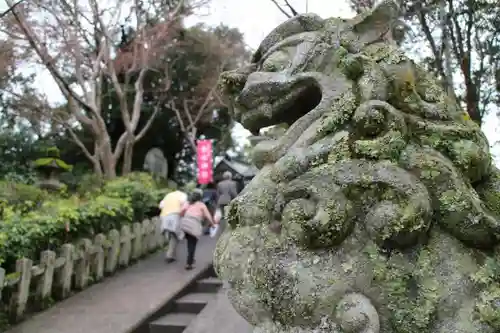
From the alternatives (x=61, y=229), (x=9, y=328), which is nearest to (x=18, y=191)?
(x=61, y=229)

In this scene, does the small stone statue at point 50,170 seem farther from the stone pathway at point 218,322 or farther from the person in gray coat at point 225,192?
the stone pathway at point 218,322

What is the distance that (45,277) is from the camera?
20.0ft

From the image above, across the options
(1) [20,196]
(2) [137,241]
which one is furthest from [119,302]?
(1) [20,196]

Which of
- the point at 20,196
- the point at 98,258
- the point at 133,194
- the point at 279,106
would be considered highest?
the point at 279,106

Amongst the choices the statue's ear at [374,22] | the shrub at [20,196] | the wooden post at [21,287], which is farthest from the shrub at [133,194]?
the statue's ear at [374,22]

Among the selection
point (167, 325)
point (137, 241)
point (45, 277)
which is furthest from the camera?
point (137, 241)

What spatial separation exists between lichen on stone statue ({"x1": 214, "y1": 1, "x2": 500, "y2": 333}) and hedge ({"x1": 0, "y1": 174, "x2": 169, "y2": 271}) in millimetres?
4069

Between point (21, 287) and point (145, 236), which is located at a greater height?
point (145, 236)

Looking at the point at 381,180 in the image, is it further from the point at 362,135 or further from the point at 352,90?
the point at 352,90

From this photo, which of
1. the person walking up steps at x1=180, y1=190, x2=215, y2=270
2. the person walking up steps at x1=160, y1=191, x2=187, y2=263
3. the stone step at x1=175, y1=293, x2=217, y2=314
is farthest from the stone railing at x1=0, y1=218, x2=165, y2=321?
the stone step at x1=175, y1=293, x2=217, y2=314

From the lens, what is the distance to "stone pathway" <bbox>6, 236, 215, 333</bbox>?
5.46 m

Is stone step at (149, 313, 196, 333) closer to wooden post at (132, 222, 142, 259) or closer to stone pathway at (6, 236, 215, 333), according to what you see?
stone pathway at (6, 236, 215, 333)

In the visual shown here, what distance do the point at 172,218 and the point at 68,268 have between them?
217cm

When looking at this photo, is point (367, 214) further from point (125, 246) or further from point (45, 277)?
point (125, 246)
